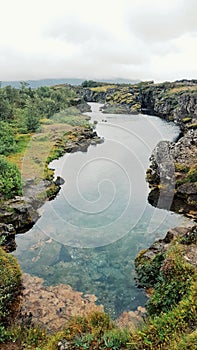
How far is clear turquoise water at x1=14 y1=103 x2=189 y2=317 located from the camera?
13.1 meters

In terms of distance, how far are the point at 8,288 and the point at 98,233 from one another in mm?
7380

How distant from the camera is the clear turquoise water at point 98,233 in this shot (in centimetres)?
1309

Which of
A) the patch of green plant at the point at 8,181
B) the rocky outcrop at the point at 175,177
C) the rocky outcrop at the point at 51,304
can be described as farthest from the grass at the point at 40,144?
the rocky outcrop at the point at 51,304

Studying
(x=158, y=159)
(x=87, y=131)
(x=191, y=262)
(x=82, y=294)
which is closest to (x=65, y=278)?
(x=82, y=294)

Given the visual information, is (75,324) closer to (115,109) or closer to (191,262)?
(191,262)

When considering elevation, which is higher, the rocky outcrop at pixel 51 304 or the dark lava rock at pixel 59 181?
the dark lava rock at pixel 59 181

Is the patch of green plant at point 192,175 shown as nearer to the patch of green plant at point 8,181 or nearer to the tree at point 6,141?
the patch of green plant at point 8,181

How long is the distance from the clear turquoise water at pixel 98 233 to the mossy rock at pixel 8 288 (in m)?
1.71

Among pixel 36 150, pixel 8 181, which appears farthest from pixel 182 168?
pixel 36 150

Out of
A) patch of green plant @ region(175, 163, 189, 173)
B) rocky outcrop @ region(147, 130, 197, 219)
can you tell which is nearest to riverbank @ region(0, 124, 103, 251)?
rocky outcrop @ region(147, 130, 197, 219)

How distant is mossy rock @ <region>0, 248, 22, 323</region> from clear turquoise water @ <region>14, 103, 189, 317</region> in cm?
171

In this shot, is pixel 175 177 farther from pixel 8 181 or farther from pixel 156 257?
pixel 8 181

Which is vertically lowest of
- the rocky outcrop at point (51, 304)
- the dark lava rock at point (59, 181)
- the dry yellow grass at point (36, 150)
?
the rocky outcrop at point (51, 304)

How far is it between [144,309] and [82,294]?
8.99ft
